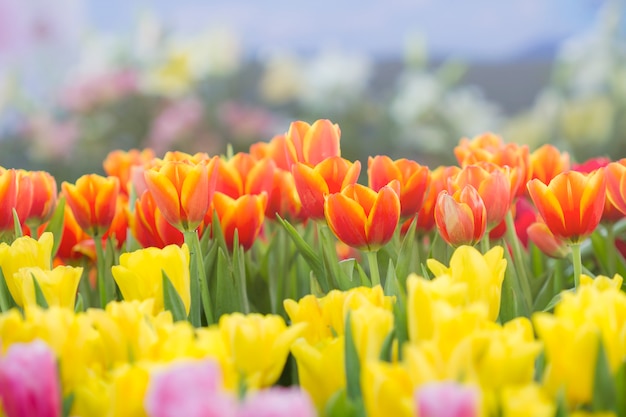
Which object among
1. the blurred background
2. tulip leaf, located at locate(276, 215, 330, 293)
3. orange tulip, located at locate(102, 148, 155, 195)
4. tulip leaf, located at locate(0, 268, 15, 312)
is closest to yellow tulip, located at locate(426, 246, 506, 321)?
tulip leaf, located at locate(276, 215, 330, 293)

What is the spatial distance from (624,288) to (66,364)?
0.92ft

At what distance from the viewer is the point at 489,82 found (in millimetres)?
3057

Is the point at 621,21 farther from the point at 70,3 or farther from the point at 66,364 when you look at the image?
the point at 66,364

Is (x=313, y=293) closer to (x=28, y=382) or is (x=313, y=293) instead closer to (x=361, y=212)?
(x=361, y=212)

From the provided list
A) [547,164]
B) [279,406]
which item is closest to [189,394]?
[279,406]

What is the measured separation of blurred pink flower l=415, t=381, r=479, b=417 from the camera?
231mm

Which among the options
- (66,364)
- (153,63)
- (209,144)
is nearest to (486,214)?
(66,364)

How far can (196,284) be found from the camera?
42 centimetres

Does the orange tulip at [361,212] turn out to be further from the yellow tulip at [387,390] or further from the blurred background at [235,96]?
the blurred background at [235,96]

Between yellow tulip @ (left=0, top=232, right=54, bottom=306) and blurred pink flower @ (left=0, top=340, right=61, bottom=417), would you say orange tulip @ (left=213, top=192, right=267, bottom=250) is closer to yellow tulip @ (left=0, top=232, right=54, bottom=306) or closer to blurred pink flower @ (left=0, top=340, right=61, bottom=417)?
yellow tulip @ (left=0, top=232, right=54, bottom=306)

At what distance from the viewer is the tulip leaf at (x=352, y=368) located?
1.00 feet

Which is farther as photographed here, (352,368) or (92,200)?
(92,200)

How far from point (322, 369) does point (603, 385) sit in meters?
0.09

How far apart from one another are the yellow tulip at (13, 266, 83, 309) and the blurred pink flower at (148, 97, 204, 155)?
1624mm
